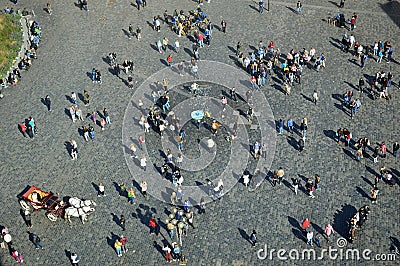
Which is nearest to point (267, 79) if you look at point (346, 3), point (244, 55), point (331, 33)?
point (244, 55)

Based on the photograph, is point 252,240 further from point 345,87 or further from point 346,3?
point 346,3

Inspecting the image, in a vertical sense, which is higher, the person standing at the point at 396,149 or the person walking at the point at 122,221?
the person standing at the point at 396,149

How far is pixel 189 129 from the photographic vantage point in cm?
5062

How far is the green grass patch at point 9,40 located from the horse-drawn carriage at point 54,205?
58.2ft

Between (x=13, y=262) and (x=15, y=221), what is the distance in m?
3.74

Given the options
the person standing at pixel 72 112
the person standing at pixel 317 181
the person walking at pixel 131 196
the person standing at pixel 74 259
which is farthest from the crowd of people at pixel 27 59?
the person standing at pixel 317 181

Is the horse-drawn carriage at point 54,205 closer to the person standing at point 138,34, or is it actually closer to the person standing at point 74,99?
the person standing at point 74,99

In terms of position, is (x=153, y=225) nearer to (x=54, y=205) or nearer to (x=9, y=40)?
(x=54, y=205)

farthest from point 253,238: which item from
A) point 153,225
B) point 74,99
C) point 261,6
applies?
point 261,6

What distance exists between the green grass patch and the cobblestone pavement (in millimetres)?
2495

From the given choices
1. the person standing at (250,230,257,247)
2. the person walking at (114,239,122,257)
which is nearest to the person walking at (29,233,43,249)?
the person walking at (114,239,122,257)

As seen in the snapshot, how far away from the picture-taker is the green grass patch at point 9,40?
2333 inches

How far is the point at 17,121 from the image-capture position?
5300 centimetres

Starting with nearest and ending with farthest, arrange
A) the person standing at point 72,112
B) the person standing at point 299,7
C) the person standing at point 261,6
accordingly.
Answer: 1. the person standing at point 72,112
2. the person standing at point 299,7
3. the person standing at point 261,6
